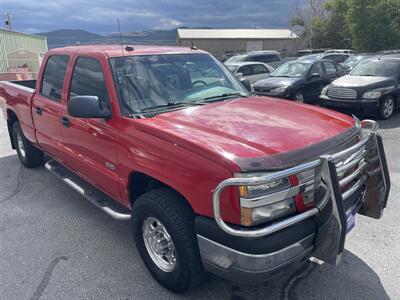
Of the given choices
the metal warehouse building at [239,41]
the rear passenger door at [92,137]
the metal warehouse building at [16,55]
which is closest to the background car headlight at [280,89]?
the rear passenger door at [92,137]

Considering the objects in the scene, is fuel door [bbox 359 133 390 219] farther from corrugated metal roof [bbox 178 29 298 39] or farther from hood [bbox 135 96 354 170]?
corrugated metal roof [bbox 178 29 298 39]

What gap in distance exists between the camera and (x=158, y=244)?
294cm

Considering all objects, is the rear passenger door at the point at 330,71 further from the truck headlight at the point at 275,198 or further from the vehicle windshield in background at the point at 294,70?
the truck headlight at the point at 275,198

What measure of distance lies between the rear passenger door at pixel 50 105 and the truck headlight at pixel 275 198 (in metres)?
2.66

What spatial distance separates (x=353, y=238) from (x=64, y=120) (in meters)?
3.26

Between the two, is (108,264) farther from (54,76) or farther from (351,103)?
(351,103)

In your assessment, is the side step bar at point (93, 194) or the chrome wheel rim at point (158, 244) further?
the side step bar at point (93, 194)

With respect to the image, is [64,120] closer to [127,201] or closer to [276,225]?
[127,201]

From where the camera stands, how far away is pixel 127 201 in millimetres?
3256

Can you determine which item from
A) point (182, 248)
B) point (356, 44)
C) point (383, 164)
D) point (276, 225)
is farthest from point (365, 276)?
point (356, 44)

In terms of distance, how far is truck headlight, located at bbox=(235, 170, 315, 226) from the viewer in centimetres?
218

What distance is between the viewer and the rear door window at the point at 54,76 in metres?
4.14

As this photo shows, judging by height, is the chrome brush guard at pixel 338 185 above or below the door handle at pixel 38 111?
below

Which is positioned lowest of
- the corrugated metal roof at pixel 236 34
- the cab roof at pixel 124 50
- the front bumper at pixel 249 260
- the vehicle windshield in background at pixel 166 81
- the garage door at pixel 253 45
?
the front bumper at pixel 249 260
